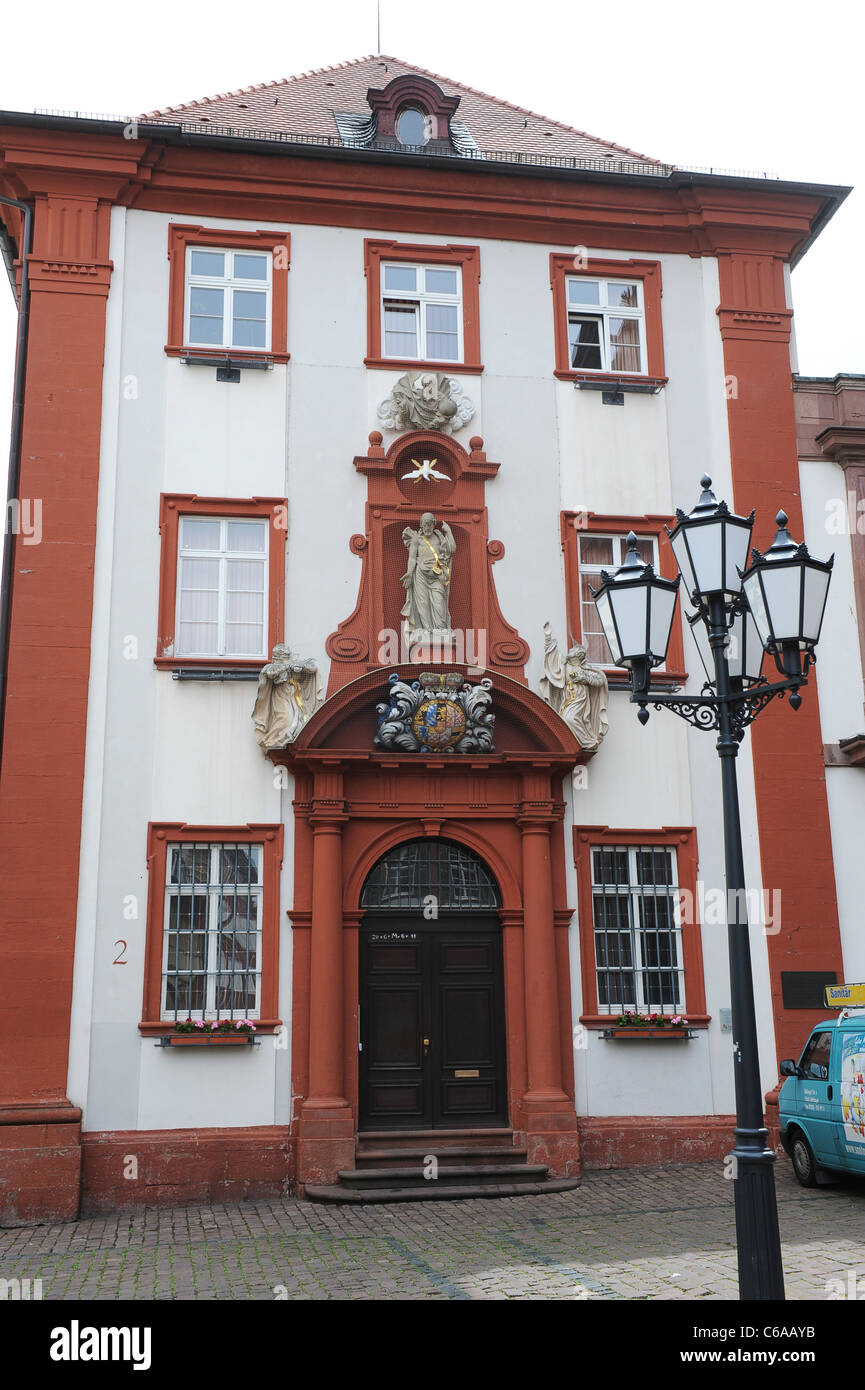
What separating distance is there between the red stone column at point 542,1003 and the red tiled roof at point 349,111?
8.95m

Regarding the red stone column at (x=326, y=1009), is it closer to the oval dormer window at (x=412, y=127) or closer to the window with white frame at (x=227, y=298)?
the window with white frame at (x=227, y=298)

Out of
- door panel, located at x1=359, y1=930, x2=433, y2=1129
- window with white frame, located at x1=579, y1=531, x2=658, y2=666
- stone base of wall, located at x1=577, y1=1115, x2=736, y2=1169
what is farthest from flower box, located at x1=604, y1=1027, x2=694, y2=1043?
window with white frame, located at x1=579, y1=531, x2=658, y2=666

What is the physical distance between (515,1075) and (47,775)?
19.0ft

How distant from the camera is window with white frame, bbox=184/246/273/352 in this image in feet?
49.6

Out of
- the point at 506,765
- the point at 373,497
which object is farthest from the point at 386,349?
the point at 506,765

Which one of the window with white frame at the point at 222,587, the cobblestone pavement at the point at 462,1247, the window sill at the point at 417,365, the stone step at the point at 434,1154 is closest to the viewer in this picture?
the cobblestone pavement at the point at 462,1247

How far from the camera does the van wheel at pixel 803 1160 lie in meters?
12.4

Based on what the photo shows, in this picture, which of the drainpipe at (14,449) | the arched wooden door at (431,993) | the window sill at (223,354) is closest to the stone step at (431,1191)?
the arched wooden door at (431,993)

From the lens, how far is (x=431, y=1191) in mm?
12625

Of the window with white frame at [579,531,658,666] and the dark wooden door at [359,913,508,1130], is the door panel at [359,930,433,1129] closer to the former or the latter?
the dark wooden door at [359,913,508,1130]

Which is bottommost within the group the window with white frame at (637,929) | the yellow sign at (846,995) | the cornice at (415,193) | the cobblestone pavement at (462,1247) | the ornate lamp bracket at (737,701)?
the cobblestone pavement at (462,1247)

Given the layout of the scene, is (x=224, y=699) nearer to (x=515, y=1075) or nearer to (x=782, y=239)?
(x=515, y=1075)

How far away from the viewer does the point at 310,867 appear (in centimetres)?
1379

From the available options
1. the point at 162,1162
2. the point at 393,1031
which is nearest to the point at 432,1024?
the point at 393,1031
